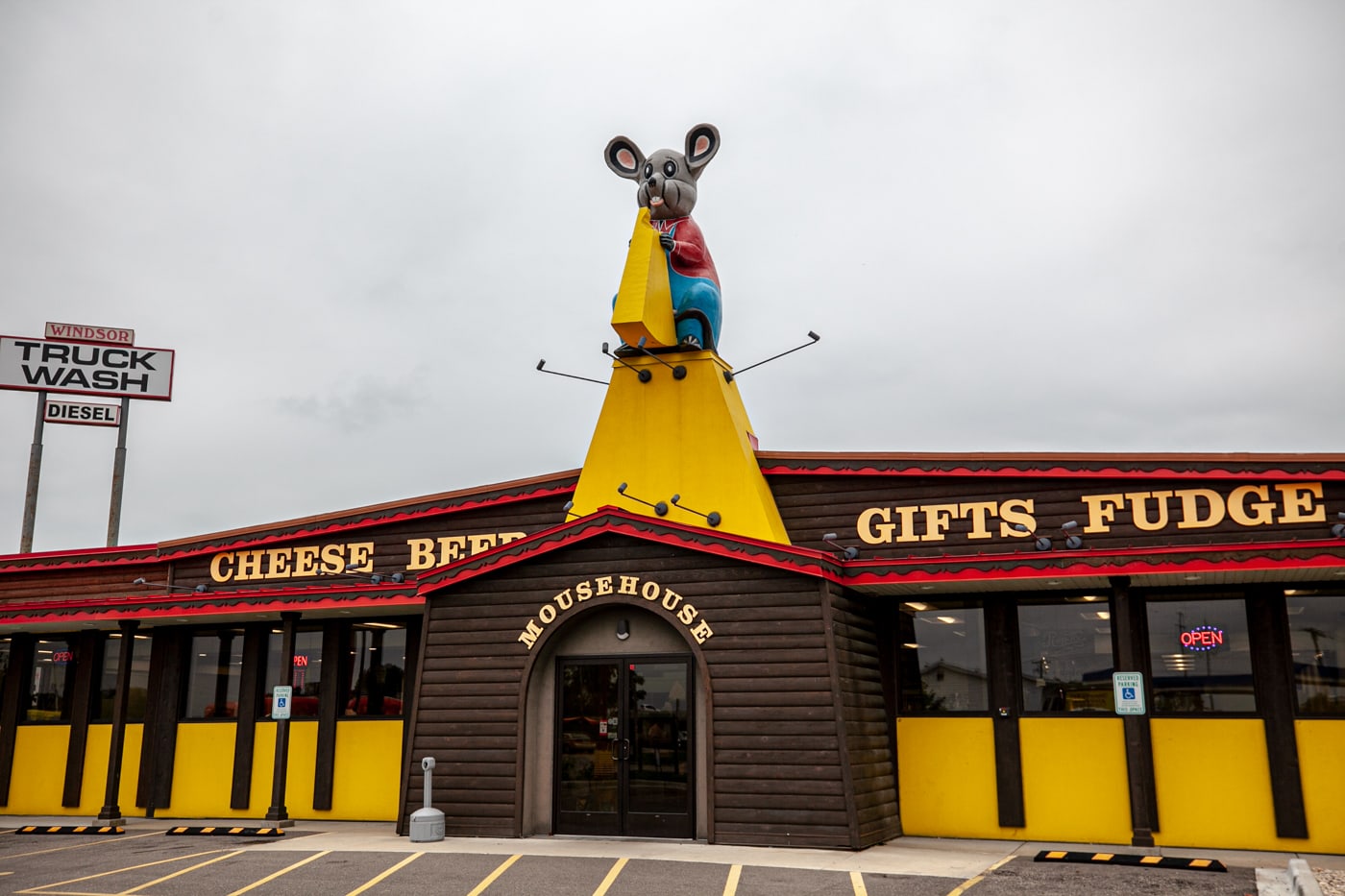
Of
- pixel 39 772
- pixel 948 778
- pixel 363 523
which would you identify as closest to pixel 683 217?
pixel 363 523

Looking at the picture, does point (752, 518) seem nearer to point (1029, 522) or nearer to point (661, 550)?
point (661, 550)

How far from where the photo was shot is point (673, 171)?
17.5 meters

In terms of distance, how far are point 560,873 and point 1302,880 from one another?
678cm

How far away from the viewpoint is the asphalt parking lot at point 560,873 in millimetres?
10719

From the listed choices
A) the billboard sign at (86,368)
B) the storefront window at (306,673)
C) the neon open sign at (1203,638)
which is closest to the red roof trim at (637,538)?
the storefront window at (306,673)

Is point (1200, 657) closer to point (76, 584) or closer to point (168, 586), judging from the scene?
point (168, 586)

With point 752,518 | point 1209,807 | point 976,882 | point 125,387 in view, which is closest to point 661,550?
point 752,518

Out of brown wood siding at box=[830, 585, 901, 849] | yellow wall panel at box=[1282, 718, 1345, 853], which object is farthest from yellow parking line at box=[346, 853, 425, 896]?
yellow wall panel at box=[1282, 718, 1345, 853]

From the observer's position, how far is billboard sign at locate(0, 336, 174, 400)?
2466 centimetres

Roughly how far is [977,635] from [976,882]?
15.4 ft

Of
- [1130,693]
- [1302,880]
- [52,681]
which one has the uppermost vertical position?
[52,681]

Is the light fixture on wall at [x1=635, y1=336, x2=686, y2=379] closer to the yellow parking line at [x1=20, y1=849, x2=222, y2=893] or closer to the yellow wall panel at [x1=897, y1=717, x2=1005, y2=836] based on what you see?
the yellow wall panel at [x1=897, y1=717, x2=1005, y2=836]

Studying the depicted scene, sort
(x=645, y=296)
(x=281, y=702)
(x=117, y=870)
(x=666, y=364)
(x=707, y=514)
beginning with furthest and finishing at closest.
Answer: (x=666, y=364)
(x=281, y=702)
(x=645, y=296)
(x=707, y=514)
(x=117, y=870)

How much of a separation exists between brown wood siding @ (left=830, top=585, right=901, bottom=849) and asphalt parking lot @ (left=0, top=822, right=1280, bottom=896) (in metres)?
0.67
